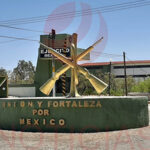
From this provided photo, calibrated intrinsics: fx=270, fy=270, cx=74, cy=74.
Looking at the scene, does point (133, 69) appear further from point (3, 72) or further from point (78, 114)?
point (78, 114)

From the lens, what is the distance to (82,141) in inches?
376

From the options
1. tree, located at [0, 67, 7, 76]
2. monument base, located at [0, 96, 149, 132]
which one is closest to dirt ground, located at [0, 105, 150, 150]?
monument base, located at [0, 96, 149, 132]

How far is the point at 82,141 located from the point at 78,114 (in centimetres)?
239

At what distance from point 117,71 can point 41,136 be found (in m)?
78.4

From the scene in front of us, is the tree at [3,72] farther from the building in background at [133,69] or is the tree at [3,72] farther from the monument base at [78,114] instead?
the monument base at [78,114]

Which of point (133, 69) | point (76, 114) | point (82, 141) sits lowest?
point (82, 141)

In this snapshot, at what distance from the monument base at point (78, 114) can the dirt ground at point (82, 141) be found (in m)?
0.60

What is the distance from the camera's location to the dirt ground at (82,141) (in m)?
8.55

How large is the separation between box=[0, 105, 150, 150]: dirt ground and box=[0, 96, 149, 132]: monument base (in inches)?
23.5

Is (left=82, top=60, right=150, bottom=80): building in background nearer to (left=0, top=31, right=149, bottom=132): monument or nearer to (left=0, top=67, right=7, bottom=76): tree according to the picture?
(left=0, top=67, right=7, bottom=76): tree

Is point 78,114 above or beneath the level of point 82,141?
above

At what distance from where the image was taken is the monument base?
1182 centimetres

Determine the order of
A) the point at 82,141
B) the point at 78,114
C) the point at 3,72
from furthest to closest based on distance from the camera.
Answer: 1. the point at 3,72
2. the point at 78,114
3. the point at 82,141

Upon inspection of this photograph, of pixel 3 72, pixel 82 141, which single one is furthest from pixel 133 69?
pixel 82 141
